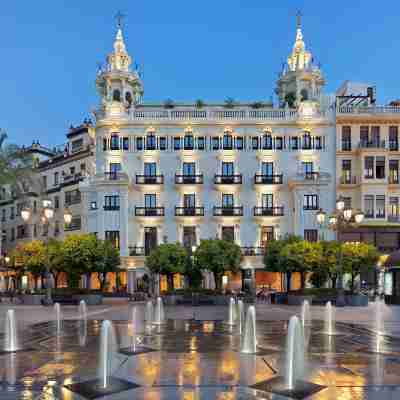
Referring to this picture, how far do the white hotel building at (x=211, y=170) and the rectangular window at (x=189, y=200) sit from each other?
0.11 meters

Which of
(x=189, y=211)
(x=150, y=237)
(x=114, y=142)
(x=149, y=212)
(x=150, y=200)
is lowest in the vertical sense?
(x=150, y=237)

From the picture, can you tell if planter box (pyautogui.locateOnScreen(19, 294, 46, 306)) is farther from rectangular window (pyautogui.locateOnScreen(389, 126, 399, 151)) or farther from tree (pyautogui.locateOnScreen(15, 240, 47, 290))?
rectangular window (pyautogui.locateOnScreen(389, 126, 399, 151))

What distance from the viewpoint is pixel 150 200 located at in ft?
163

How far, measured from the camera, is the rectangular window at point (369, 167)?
4819cm

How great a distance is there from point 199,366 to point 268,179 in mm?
40463

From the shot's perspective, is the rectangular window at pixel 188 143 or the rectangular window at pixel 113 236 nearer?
the rectangular window at pixel 113 236

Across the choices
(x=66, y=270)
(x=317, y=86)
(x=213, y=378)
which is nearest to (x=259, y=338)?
(x=213, y=378)

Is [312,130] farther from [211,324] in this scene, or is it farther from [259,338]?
[259,338]

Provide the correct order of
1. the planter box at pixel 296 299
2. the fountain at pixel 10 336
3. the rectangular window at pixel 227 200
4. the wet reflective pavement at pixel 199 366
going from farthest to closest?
1. the rectangular window at pixel 227 200
2. the planter box at pixel 296 299
3. the fountain at pixel 10 336
4. the wet reflective pavement at pixel 199 366

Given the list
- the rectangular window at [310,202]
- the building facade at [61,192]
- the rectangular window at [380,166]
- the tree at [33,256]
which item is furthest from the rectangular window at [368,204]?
the tree at [33,256]

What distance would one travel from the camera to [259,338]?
563 inches

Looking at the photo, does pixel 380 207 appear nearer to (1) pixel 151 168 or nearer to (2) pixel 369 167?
(2) pixel 369 167

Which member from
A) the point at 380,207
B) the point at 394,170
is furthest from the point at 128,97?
the point at 394,170

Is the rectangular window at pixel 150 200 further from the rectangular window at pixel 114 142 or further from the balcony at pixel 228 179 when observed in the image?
the balcony at pixel 228 179
